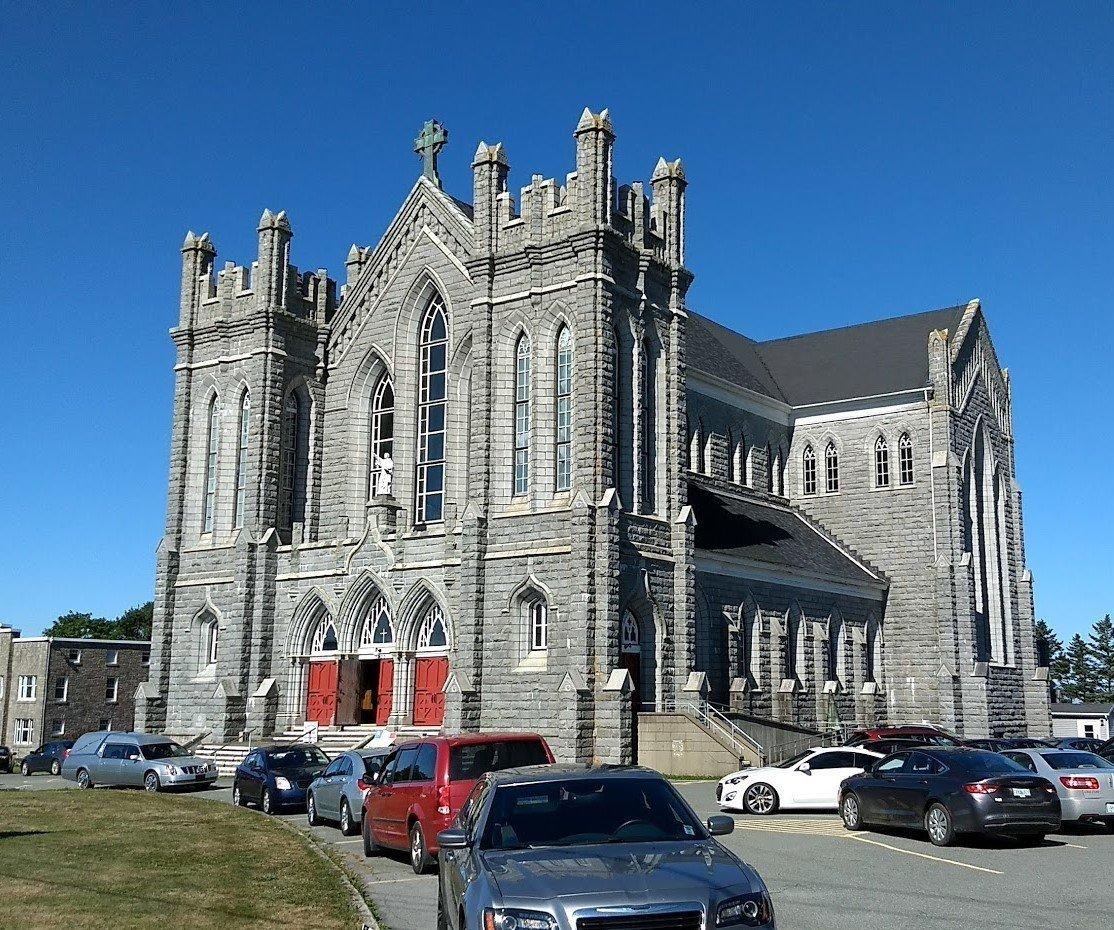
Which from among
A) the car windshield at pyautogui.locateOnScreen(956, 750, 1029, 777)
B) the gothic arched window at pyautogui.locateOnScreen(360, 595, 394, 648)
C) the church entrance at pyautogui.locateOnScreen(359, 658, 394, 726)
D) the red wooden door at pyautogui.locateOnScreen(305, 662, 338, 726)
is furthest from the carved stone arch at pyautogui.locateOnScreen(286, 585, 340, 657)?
the car windshield at pyautogui.locateOnScreen(956, 750, 1029, 777)

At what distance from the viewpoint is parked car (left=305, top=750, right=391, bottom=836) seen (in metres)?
20.6

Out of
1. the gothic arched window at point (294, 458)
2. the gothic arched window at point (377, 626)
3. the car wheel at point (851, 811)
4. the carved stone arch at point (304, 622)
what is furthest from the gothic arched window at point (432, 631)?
the car wheel at point (851, 811)

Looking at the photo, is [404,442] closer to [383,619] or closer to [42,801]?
[383,619]

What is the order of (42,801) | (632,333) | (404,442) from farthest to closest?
(404,442) < (632,333) < (42,801)

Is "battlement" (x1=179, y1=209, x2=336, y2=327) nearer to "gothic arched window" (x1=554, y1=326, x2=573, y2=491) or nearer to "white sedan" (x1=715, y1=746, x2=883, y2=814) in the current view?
"gothic arched window" (x1=554, y1=326, x2=573, y2=491)

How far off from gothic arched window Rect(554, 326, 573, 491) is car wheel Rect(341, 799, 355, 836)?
15.1m

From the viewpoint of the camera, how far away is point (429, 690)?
36656 mm

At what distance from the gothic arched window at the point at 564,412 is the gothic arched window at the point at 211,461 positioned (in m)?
14.5

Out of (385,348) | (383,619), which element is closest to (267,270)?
(385,348)

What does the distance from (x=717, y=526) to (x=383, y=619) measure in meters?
11.9

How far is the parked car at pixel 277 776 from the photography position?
Result: 25.0 meters

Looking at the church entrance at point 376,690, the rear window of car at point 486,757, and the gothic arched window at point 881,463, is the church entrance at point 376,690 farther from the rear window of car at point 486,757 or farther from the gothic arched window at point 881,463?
the gothic arched window at point 881,463

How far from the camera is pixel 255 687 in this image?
133 feet

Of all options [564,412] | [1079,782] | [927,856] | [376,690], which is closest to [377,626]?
[376,690]
